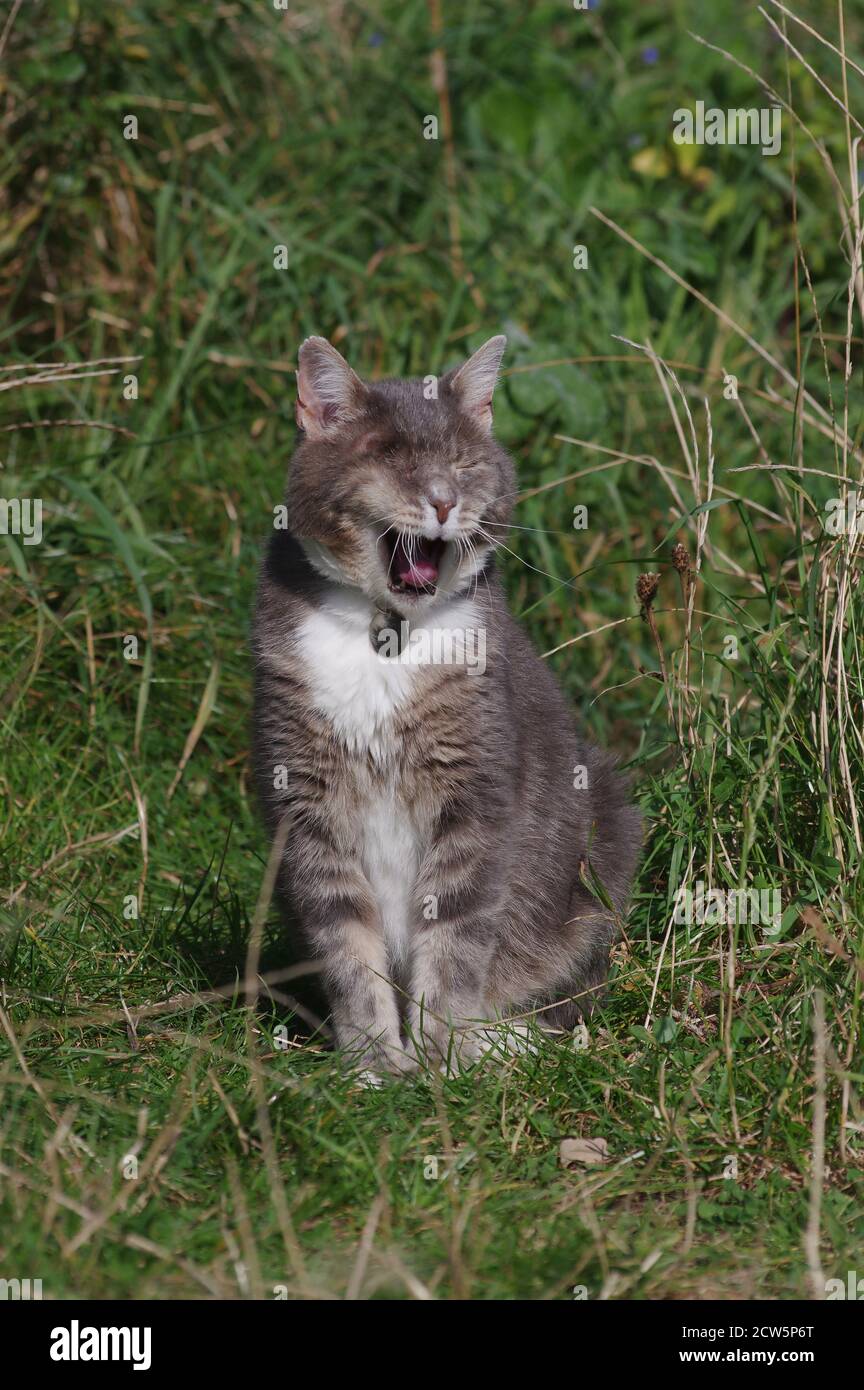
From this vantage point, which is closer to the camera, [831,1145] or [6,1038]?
[831,1145]

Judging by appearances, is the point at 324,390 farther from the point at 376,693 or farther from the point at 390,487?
the point at 376,693

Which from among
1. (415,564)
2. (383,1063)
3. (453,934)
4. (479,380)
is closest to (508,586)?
(479,380)

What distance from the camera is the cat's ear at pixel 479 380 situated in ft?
11.2

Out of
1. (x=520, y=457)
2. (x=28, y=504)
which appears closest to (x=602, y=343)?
(x=520, y=457)

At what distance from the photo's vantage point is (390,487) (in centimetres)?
315

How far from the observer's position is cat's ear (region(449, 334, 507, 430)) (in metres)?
3.41

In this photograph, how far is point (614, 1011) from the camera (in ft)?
11.0

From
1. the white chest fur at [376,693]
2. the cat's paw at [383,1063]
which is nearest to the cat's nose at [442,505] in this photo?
the white chest fur at [376,693]

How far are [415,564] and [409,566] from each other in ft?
0.07

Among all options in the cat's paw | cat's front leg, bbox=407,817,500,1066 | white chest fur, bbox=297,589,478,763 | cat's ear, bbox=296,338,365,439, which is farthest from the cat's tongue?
the cat's paw

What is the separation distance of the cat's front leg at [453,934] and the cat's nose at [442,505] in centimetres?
65

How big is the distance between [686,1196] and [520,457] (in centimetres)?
290

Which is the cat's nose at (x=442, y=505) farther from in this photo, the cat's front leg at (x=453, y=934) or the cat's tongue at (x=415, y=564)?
the cat's front leg at (x=453, y=934)

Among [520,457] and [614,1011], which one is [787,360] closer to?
[520,457]
